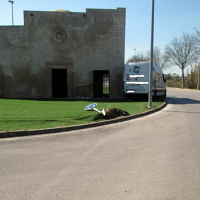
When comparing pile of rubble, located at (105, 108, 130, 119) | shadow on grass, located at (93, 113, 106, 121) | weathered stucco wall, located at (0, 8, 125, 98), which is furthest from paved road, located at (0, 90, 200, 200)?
weathered stucco wall, located at (0, 8, 125, 98)

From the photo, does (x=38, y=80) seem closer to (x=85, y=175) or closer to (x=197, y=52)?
(x=85, y=175)

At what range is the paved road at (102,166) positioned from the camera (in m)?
3.49

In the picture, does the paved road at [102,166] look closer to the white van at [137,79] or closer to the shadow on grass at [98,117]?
the shadow on grass at [98,117]

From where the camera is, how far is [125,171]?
427 cm

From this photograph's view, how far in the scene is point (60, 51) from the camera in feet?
64.8

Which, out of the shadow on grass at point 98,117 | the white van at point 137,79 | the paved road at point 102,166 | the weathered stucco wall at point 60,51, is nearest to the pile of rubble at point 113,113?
the shadow on grass at point 98,117

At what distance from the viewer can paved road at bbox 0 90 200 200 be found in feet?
11.4

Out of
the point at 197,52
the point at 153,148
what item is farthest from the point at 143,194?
the point at 197,52

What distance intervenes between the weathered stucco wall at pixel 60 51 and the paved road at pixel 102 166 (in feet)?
41.8

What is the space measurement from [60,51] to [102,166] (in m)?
16.5

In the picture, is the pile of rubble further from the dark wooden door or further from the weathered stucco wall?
the dark wooden door

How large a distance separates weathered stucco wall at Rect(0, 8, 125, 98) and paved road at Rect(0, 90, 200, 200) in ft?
41.8

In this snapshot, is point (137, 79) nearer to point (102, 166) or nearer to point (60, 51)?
point (60, 51)

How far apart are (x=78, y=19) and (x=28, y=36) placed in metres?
4.39
